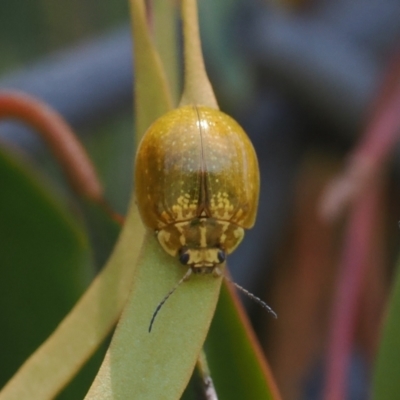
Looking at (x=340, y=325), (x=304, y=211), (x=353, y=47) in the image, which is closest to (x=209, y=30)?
(x=353, y=47)

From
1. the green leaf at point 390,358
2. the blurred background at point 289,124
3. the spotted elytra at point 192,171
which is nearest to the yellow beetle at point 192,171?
the spotted elytra at point 192,171

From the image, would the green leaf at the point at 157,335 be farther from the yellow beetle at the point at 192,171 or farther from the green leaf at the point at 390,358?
the green leaf at the point at 390,358

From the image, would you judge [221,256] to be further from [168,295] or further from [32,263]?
[32,263]

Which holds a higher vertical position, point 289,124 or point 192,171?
point 192,171

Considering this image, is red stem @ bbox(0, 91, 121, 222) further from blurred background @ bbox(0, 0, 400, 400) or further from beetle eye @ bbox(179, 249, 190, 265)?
blurred background @ bbox(0, 0, 400, 400)

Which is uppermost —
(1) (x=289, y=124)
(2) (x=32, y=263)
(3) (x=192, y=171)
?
(3) (x=192, y=171)

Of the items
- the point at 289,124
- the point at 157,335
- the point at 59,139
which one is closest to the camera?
the point at 157,335

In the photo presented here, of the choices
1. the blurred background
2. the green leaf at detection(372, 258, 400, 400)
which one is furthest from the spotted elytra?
the blurred background

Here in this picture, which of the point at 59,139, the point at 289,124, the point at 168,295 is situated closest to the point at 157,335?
the point at 168,295
